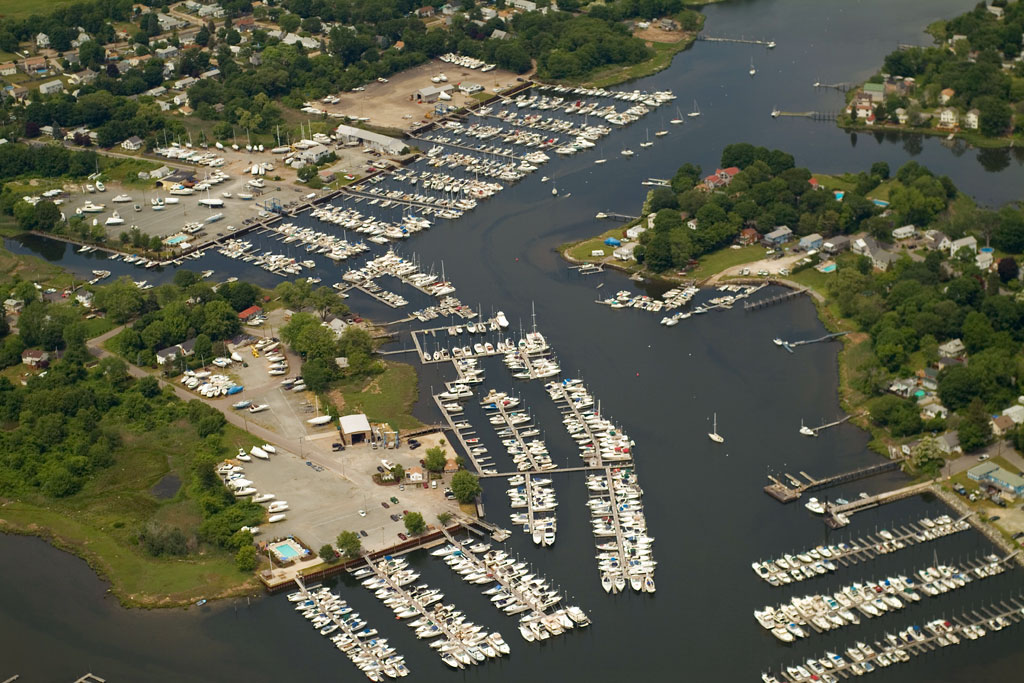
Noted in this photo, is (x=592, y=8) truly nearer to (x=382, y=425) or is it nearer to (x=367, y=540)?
(x=382, y=425)

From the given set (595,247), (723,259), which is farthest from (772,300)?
(595,247)

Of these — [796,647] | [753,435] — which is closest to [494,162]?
[753,435]

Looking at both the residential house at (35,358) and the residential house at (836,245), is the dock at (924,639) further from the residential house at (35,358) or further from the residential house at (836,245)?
the residential house at (35,358)

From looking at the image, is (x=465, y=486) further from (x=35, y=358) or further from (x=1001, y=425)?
(x=35, y=358)

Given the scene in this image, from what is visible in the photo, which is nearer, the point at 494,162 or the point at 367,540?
the point at 367,540

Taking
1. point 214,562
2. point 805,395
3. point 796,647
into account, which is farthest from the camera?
point 805,395

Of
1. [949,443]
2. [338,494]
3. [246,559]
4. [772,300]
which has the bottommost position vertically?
[246,559]

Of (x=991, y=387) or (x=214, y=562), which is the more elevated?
(x=991, y=387)
